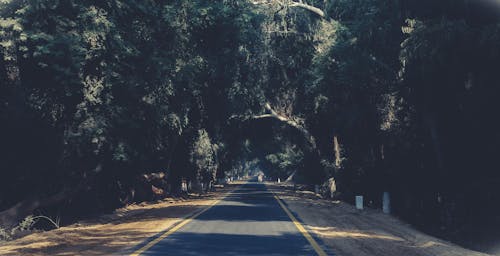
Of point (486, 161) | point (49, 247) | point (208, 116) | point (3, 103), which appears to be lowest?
point (49, 247)

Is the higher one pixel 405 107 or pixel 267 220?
pixel 405 107

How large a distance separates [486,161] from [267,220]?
327 inches

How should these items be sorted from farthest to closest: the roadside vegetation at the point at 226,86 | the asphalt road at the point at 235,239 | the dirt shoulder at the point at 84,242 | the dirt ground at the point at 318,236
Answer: the roadside vegetation at the point at 226,86 → the dirt ground at the point at 318,236 → the dirt shoulder at the point at 84,242 → the asphalt road at the point at 235,239

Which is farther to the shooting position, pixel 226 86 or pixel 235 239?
pixel 226 86

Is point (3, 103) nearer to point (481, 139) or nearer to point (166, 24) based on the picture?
point (166, 24)

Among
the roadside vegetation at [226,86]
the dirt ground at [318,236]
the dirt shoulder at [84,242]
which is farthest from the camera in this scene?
the roadside vegetation at [226,86]

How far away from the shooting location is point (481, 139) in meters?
20.6

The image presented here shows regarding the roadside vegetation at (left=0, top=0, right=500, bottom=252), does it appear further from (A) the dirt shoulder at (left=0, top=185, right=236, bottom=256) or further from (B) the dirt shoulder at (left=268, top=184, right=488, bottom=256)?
(B) the dirt shoulder at (left=268, top=184, right=488, bottom=256)

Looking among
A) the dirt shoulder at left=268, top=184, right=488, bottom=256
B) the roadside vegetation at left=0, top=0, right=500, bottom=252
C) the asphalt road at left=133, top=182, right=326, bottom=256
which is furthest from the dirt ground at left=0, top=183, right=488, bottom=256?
the roadside vegetation at left=0, top=0, right=500, bottom=252

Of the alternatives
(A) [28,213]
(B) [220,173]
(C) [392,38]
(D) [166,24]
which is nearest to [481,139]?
(C) [392,38]

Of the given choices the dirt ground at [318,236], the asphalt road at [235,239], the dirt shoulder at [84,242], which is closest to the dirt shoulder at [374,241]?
the dirt ground at [318,236]

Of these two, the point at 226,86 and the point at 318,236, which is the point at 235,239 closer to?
the point at 318,236

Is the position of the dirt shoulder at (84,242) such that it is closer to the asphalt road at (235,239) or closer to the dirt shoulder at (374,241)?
the asphalt road at (235,239)

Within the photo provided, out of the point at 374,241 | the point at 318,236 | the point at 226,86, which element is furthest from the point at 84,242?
the point at 226,86
